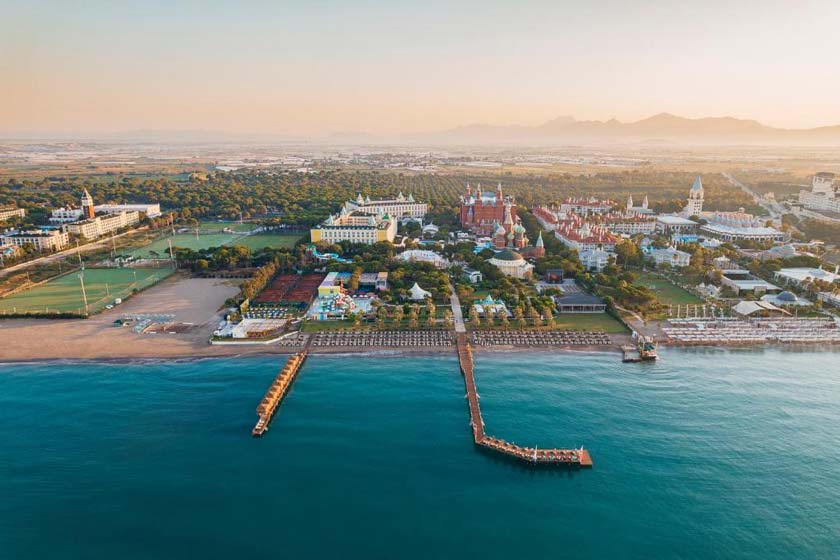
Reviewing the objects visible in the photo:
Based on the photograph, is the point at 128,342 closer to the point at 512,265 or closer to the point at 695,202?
the point at 512,265

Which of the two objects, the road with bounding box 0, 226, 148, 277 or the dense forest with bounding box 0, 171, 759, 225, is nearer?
the road with bounding box 0, 226, 148, 277

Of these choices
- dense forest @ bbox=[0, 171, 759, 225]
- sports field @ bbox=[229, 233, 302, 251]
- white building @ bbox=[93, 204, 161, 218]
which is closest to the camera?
sports field @ bbox=[229, 233, 302, 251]

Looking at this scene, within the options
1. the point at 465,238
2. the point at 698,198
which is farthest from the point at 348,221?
the point at 698,198

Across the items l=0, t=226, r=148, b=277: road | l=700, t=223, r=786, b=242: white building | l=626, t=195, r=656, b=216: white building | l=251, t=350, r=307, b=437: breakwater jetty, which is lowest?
l=251, t=350, r=307, b=437: breakwater jetty

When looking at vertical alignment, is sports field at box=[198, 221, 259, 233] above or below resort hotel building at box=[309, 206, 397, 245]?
below

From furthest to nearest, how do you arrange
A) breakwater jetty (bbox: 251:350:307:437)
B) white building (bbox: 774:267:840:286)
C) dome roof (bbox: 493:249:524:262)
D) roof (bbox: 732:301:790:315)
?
dome roof (bbox: 493:249:524:262)
white building (bbox: 774:267:840:286)
roof (bbox: 732:301:790:315)
breakwater jetty (bbox: 251:350:307:437)

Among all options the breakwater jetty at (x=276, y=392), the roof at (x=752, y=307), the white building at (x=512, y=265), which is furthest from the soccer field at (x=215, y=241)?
the roof at (x=752, y=307)

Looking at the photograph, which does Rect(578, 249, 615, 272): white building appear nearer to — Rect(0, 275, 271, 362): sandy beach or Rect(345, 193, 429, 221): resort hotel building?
Rect(0, 275, 271, 362): sandy beach

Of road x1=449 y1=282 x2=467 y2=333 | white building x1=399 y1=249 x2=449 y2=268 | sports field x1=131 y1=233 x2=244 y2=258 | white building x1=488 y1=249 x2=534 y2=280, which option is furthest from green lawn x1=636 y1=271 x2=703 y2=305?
sports field x1=131 y1=233 x2=244 y2=258
